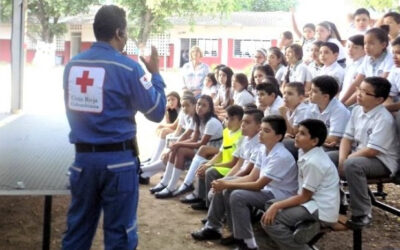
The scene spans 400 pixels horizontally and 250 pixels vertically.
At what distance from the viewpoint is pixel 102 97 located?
2838mm

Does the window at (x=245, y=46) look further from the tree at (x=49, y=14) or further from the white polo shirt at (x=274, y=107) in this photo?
the white polo shirt at (x=274, y=107)

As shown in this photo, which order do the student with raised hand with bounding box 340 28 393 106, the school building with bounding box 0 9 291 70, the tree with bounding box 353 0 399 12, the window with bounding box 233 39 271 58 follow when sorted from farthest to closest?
1. the window with bounding box 233 39 271 58
2. the school building with bounding box 0 9 291 70
3. the tree with bounding box 353 0 399 12
4. the student with raised hand with bounding box 340 28 393 106

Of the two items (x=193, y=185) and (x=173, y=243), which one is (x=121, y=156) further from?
(x=193, y=185)

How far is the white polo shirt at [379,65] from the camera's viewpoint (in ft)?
15.3

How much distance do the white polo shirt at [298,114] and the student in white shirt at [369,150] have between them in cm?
61

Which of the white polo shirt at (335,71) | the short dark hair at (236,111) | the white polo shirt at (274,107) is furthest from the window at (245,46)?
the short dark hair at (236,111)

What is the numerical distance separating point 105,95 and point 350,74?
10.3ft

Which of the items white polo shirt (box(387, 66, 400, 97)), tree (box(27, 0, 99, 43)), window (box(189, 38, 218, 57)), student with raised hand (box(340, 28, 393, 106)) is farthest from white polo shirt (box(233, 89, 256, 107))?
window (box(189, 38, 218, 57))

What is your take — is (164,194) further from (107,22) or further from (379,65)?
(107,22)

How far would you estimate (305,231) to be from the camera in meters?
3.50

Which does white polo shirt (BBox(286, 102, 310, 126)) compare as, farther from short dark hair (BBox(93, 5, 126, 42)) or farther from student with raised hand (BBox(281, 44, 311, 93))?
short dark hair (BBox(93, 5, 126, 42))

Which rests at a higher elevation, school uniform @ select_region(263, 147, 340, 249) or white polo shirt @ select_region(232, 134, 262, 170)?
white polo shirt @ select_region(232, 134, 262, 170)

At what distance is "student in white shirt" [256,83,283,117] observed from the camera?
5.12 m

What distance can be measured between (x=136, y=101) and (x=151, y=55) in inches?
12.0
